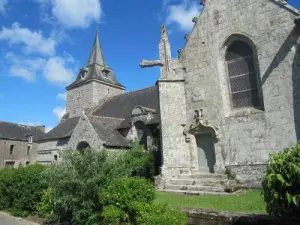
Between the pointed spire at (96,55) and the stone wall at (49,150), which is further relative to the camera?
the pointed spire at (96,55)

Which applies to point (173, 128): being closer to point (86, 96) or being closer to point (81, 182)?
point (81, 182)

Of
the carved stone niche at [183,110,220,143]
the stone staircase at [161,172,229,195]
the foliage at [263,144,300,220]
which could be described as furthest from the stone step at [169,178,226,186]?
the foliage at [263,144,300,220]

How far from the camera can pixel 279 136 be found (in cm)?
923

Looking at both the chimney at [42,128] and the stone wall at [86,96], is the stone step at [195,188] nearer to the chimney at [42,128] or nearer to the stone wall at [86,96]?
the stone wall at [86,96]

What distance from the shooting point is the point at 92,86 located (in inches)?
1258

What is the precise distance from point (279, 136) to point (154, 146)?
7694mm

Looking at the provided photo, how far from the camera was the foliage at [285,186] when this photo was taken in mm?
3704

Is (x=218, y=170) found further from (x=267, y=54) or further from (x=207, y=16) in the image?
(x=207, y=16)

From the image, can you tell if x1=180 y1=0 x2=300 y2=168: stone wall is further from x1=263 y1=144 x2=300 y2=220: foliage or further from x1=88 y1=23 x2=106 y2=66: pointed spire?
x1=88 y1=23 x2=106 y2=66: pointed spire

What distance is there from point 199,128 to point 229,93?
1.98m

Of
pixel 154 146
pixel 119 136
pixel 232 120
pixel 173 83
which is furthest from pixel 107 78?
pixel 232 120

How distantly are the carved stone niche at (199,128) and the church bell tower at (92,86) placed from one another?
20.3 m

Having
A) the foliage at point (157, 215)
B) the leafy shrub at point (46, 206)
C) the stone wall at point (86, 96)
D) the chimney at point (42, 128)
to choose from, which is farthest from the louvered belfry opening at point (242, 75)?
the chimney at point (42, 128)

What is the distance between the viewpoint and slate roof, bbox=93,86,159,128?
21.6 metres
